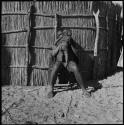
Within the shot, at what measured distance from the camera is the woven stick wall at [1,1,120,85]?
722 cm

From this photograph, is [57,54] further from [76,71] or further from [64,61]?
[76,71]

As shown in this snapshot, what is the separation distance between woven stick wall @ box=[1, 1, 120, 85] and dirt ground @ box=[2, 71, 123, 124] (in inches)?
20.6

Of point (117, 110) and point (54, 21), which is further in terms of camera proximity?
point (54, 21)

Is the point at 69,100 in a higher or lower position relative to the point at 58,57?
lower

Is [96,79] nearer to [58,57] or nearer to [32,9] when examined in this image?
[58,57]

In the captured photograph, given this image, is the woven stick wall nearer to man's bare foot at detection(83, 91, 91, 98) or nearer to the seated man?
the seated man

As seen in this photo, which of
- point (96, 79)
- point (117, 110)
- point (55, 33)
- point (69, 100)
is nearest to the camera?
point (117, 110)

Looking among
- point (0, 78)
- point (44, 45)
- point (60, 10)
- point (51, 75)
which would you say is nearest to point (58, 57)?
point (51, 75)

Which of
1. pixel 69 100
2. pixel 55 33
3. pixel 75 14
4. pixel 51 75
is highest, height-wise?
pixel 75 14

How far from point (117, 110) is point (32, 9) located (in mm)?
3876

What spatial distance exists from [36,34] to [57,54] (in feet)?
3.93

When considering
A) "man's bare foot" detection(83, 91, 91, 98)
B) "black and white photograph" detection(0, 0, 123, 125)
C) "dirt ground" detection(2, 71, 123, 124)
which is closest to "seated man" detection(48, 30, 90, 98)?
"black and white photograph" detection(0, 0, 123, 125)

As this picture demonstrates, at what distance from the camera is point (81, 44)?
24.5 feet

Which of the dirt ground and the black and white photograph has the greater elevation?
the black and white photograph
